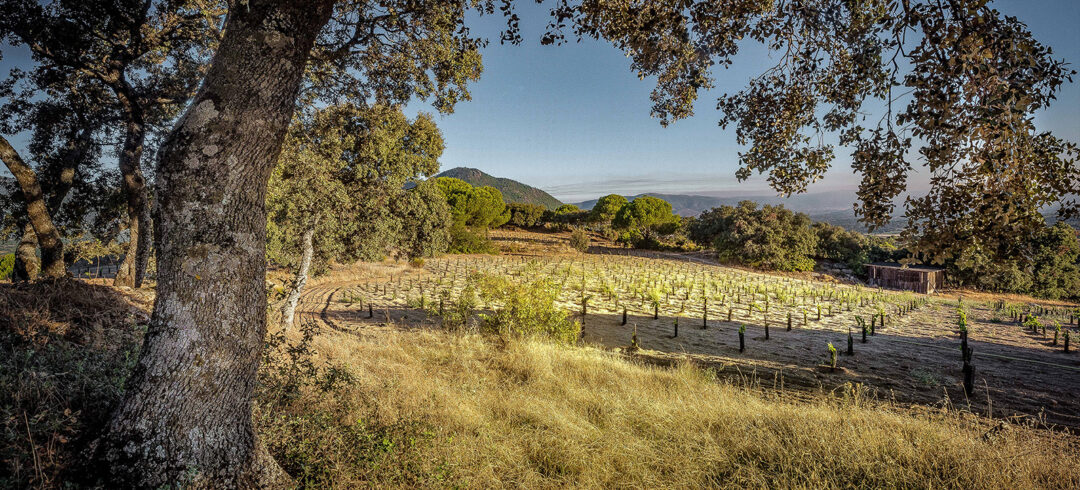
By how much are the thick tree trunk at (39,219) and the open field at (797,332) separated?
18.5 feet

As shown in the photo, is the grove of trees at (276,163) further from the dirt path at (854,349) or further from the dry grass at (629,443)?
the dirt path at (854,349)

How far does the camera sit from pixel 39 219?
707 cm

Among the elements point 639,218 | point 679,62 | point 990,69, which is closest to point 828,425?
point 990,69

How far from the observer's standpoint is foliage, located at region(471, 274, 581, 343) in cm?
919

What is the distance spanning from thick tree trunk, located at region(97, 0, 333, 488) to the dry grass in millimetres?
857

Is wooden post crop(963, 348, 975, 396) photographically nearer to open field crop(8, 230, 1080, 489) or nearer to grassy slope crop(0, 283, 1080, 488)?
open field crop(8, 230, 1080, 489)

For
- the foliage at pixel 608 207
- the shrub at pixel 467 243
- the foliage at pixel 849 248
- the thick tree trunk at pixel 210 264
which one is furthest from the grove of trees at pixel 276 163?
the foliage at pixel 608 207

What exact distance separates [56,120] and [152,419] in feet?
42.3

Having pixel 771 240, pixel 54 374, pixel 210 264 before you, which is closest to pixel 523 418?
pixel 210 264

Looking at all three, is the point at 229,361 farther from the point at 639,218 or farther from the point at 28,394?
the point at 639,218

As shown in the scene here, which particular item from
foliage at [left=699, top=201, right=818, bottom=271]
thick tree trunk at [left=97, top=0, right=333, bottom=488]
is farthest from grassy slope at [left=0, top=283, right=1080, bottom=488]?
foliage at [left=699, top=201, right=818, bottom=271]

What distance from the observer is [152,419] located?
2.22 meters

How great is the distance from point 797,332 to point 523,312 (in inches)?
471

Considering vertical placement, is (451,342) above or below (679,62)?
below
